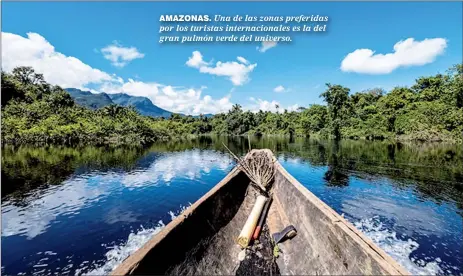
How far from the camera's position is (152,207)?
9.34 metres

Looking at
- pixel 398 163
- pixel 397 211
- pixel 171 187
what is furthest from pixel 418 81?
pixel 171 187

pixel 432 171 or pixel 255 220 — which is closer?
pixel 255 220

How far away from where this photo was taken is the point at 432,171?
1460cm

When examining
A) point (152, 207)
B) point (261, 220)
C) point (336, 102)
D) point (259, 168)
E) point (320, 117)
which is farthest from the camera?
point (320, 117)

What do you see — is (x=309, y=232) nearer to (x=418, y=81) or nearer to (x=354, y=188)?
(x=354, y=188)

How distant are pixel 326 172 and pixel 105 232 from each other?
12830 mm

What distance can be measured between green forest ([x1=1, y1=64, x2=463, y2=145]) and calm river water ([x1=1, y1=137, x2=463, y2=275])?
22930 mm

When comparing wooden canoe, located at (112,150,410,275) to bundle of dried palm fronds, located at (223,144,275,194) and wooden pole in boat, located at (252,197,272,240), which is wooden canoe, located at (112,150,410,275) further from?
bundle of dried palm fronds, located at (223,144,275,194)

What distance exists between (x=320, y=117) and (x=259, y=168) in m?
53.3

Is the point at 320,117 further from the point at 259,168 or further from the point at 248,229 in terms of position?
the point at 248,229

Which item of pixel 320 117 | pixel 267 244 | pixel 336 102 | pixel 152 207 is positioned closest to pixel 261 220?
pixel 267 244

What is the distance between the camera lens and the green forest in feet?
117

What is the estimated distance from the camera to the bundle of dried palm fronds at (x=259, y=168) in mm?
7406

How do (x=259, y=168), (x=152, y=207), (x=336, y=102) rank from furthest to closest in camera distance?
(x=336, y=102)
(x=152, y=207)
(x=259, y=168)
